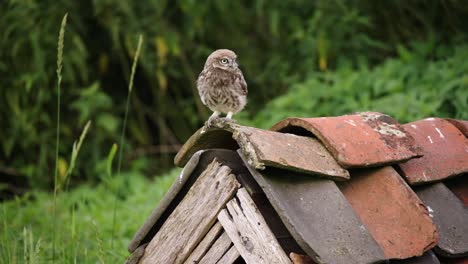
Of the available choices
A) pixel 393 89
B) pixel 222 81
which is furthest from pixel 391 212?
pixel 393 89

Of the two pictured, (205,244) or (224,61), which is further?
(224,61)

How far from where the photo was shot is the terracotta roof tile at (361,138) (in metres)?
2.92

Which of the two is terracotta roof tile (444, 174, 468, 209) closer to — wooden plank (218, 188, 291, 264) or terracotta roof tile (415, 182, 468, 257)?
terracotta roof tile (415, 182, 468, 257)

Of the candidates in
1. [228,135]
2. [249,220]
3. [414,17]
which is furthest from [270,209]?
[414,17]

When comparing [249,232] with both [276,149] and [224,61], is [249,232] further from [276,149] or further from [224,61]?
[224,61]

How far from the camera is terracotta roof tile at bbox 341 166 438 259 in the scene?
2.79 m

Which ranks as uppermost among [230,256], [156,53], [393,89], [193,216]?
[193,216]

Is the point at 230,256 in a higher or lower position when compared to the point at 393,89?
higher

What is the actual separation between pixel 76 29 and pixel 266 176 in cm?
504

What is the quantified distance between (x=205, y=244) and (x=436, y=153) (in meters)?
1.25

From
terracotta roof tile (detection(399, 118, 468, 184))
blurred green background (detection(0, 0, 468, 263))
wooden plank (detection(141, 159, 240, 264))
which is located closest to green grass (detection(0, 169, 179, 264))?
blurred green background (detection(0, 0, 468, 263))

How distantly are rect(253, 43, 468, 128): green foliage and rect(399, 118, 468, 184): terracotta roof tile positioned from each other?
1787 millimetres

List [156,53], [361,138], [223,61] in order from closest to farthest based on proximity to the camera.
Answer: [361,138]
[223,61]
[156,53]

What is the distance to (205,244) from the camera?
2930 millimetres
